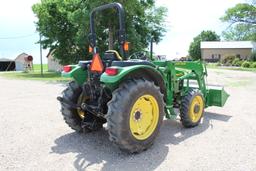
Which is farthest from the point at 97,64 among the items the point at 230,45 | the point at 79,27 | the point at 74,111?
the point at 230,45

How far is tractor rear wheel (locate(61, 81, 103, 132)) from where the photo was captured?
511cm

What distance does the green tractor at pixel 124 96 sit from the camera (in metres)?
4.11

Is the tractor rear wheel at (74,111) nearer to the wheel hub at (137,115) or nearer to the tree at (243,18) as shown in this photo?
the wheel hub at (137,115)

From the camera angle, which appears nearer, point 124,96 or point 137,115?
point 124,96

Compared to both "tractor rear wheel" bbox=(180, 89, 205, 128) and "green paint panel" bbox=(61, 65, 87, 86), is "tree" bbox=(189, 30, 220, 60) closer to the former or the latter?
"tractor rear wheel" bbox=(180, 89, 205, 128)

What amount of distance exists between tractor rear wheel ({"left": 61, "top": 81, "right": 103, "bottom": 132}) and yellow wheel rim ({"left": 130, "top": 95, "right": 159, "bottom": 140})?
44.1 inches

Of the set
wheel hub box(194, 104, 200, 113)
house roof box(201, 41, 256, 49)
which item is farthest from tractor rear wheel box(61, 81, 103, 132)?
house roof box(201, 41, 256, 49)

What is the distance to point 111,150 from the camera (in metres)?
4.53

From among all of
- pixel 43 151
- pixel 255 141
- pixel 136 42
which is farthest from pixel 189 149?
pixel 136 42

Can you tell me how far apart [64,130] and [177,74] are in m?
2.51

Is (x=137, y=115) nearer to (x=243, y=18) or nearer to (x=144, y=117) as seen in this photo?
(x=144, y=117)

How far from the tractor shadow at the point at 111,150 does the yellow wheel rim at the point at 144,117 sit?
285 millimetres

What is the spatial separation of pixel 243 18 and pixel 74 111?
116ft

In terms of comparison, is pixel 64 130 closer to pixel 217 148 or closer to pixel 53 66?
pixel 217 148
